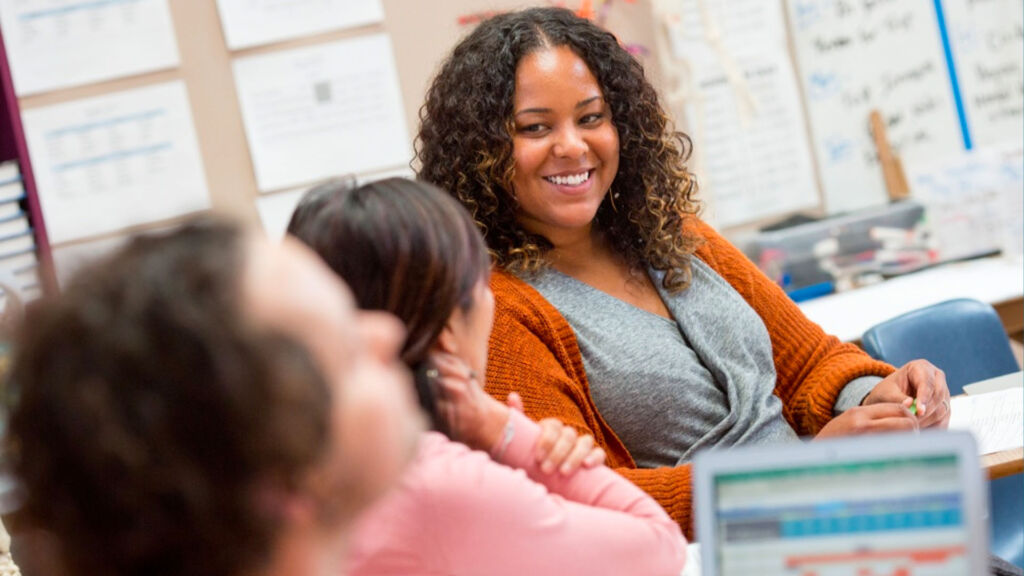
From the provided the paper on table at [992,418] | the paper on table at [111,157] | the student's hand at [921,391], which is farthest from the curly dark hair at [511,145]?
the paper on table at [111,157]

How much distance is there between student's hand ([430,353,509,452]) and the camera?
3.35 feet

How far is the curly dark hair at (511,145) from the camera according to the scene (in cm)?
178

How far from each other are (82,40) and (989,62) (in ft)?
8.75

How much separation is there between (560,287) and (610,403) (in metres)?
0.20

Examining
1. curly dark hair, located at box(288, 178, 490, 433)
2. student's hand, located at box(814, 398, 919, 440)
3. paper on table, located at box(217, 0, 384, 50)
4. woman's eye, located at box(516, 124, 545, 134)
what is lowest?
student's hand, located at box(814, 398, 919, 440)

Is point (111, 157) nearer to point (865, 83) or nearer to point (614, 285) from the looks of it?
point (614, 285)

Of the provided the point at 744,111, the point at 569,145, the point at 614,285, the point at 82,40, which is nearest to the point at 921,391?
the point at 614,285

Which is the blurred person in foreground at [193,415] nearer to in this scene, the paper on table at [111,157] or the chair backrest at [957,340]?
the chair backrest at [957,340]

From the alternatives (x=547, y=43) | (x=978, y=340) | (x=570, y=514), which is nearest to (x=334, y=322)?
(x=570, y=514)

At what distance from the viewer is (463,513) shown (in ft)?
3.04

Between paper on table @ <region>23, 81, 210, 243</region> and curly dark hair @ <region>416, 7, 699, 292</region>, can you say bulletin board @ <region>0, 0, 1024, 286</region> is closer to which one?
paper on table @ <region>23, 81, 210, 243</region>

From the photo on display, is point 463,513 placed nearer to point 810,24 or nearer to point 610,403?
point 610,403

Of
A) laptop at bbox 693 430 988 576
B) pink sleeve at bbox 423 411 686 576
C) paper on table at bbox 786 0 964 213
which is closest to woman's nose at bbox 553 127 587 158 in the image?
pink sleeve at bbox 423 411 686 576

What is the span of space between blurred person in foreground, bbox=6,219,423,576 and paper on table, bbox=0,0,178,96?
2.81 metres
